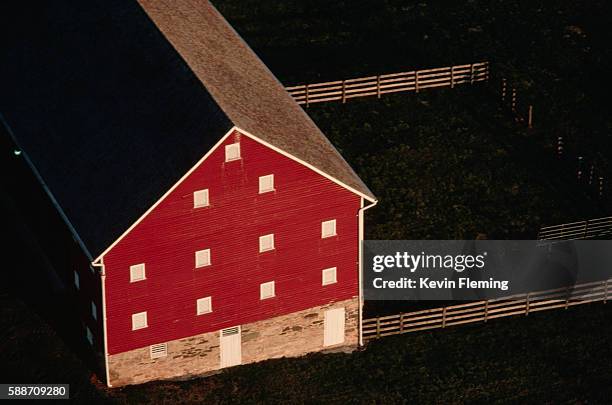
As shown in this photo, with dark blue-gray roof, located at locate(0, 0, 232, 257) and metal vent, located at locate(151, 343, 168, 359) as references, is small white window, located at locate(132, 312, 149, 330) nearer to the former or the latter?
metal vent, located at locate(151, 343, 168, 359)

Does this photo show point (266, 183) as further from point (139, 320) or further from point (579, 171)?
point (579, 171)

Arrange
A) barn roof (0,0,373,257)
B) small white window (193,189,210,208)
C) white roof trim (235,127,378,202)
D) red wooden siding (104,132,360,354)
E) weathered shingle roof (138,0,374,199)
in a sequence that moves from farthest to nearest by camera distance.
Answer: weathered shingle roof (138,0,374,199) → barn roof (0,0,373,257) → small white window (193,189,210,208) → red wooden siding (104,132,360,354) → white roof trim (235,127,378,202)

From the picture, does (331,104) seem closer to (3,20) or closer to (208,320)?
(3,20)

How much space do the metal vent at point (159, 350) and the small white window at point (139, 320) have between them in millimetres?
1265

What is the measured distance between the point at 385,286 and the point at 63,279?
50.3 feet

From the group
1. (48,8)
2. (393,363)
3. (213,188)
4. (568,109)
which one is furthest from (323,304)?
(568,109)

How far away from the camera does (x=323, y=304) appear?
64.8 metres

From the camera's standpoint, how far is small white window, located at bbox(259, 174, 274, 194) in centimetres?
6100

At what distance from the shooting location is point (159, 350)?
2457 inches

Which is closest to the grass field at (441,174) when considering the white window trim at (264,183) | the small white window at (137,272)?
the small white window at (137,272)

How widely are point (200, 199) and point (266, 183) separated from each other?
116 inches

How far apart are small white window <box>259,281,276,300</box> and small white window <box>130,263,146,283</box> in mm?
5542

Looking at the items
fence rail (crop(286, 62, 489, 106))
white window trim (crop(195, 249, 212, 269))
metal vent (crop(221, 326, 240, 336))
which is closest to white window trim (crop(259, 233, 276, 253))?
white window trim (crop(195, 249, 212, 269))

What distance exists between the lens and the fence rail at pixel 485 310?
67.2 meters
